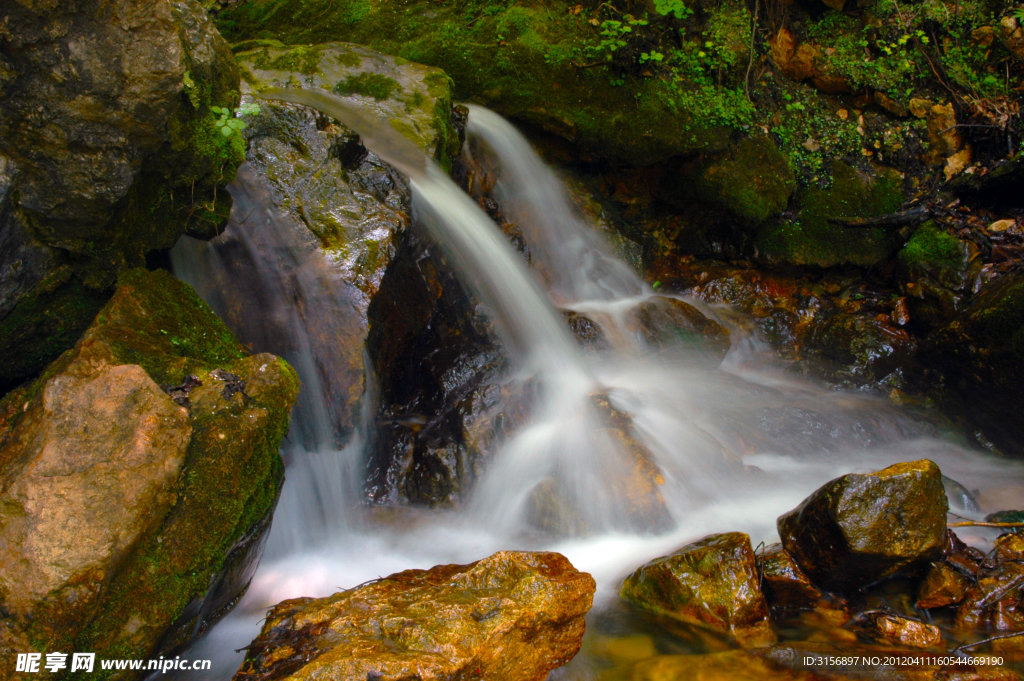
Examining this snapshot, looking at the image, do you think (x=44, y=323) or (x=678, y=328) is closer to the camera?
(x=44, y=323)

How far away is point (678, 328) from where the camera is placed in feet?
20.1

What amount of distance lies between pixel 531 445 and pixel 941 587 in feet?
8.25

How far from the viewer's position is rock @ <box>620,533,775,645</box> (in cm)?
277

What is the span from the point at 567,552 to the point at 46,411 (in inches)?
110

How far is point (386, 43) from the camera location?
6.70 meters

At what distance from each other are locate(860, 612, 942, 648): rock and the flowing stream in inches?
33.4

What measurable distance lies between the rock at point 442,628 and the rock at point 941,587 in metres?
1.74

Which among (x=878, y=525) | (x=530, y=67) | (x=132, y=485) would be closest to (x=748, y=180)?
(x=530, y=67)

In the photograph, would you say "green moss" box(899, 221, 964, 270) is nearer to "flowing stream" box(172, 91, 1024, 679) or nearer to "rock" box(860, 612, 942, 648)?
"flowing stream" box(172, 91, 1024, 679)

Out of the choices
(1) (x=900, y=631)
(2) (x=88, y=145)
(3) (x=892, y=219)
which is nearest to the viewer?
(2) (x=88, y=145)

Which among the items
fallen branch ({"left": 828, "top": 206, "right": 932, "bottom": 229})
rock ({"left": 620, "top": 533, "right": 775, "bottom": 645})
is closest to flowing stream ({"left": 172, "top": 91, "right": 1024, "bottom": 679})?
rock ({"left": 620, "top": 533, "right": 775, "bottom": 645})

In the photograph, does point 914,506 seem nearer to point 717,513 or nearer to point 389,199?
point 717,513

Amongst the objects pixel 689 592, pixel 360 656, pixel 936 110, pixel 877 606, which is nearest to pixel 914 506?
pixel 877 606

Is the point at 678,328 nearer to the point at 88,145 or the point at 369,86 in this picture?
the point at 369,86
